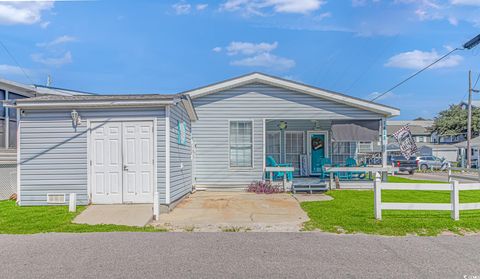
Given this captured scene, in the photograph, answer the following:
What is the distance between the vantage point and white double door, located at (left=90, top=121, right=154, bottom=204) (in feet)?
33.1

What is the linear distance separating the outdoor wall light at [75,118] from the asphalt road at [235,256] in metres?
3.70

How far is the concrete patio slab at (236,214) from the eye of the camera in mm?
8337

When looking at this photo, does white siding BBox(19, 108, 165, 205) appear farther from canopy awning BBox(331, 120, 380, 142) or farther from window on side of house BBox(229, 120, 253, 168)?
canopy awning BBox(331, 120, 380, 142)

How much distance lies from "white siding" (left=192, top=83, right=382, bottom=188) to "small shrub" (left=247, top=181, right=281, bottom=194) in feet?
0.88

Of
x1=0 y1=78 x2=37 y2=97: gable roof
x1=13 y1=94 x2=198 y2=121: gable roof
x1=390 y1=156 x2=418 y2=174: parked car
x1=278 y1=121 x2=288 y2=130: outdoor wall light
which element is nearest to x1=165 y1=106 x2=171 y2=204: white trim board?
x1=13 y1=94 x2=198 y2=121: gable roof

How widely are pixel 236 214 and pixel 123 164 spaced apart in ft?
10.2

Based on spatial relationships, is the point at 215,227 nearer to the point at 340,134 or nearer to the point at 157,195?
the point at 157,195

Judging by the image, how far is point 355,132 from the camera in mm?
15352

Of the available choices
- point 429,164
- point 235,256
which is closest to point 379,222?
point 235,256

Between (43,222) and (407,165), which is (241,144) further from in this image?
(407,165)

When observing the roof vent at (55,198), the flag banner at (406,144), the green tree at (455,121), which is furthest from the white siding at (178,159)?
the green tree at (455,121)

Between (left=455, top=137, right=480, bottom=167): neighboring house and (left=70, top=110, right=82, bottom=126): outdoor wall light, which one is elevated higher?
(left=70, top=110, right=82, bottom=126): outdoor wall light

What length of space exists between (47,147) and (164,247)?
561 cm

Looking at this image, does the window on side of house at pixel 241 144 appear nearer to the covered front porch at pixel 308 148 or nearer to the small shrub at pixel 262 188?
the small shrub at pixel 262 188
